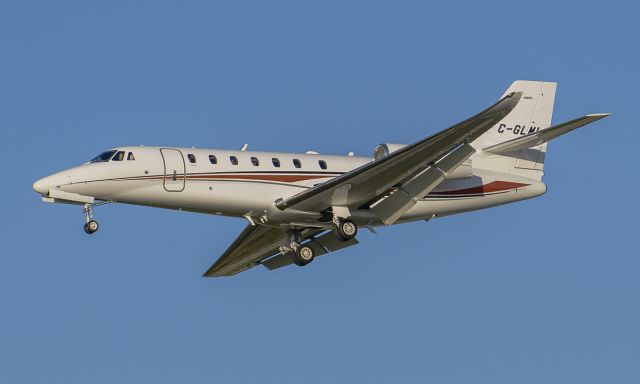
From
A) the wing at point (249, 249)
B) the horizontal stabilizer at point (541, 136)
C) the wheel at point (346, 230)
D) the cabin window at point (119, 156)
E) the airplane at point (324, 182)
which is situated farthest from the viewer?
the wing at point (249, 249)

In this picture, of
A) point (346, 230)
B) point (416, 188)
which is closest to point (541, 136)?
point (416, 188)

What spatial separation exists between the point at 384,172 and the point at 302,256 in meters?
3.46

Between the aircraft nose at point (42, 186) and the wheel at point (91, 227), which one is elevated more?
the aircraft nose at point (42, 186)

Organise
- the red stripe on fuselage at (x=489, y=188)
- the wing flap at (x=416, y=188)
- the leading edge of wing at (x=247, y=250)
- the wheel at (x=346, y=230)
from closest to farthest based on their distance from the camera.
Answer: the wing flap at (x=416, y=188) → the wheel at (x=346, y=230) → the red stripe on fuselage at (x=489, y=188) → the leading edge of wing at (x=247, y=250)

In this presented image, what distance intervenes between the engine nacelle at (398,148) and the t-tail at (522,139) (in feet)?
4.61

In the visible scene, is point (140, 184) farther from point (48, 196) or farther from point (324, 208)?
point (324, 208)

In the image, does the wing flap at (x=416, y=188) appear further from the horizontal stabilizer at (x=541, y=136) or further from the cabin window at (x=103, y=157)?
the cabin window at (x=103, y=157)

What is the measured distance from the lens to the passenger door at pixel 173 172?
28453 millimetres

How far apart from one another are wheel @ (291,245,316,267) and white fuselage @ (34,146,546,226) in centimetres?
121

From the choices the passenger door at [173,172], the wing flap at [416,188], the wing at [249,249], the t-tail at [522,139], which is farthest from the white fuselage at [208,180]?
the wing at [249,249]

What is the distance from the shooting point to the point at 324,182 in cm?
2955

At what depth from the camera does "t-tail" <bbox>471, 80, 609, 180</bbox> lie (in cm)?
3159

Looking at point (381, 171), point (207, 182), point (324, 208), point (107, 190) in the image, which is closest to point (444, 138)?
point (381, 171)

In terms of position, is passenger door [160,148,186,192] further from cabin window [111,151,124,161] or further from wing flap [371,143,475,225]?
wing flap [371,143,475,225]
